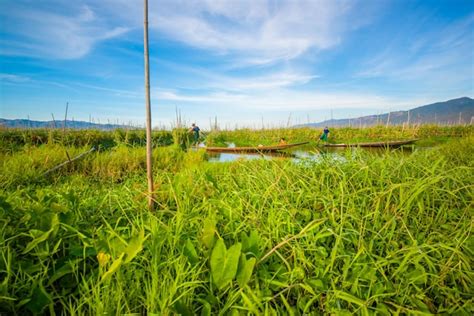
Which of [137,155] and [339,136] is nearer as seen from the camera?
[137,155]

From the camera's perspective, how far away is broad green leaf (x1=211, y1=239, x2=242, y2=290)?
0.90 meters

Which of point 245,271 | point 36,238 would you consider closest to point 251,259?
point 245,271

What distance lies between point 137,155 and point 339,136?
70.0ft

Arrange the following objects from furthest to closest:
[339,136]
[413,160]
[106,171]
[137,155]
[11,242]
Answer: [339,136] < [137,155] < [106,171] < [413,160] < [11,242]

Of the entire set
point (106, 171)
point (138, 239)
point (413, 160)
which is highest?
point (413, 160)

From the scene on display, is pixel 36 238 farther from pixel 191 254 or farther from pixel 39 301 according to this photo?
pixel 191 254

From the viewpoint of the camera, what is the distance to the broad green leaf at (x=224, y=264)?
0.90 m

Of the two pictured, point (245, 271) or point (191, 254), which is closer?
point (245, 271)

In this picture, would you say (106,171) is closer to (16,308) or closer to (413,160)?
(16,308)

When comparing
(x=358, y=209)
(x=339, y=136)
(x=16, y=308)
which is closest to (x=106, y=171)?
(x=16, y=308)

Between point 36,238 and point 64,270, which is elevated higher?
point 36,238

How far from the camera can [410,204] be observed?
1479 mm

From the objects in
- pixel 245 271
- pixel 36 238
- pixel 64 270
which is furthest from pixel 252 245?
pixel 36 238

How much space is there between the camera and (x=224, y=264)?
909mm
